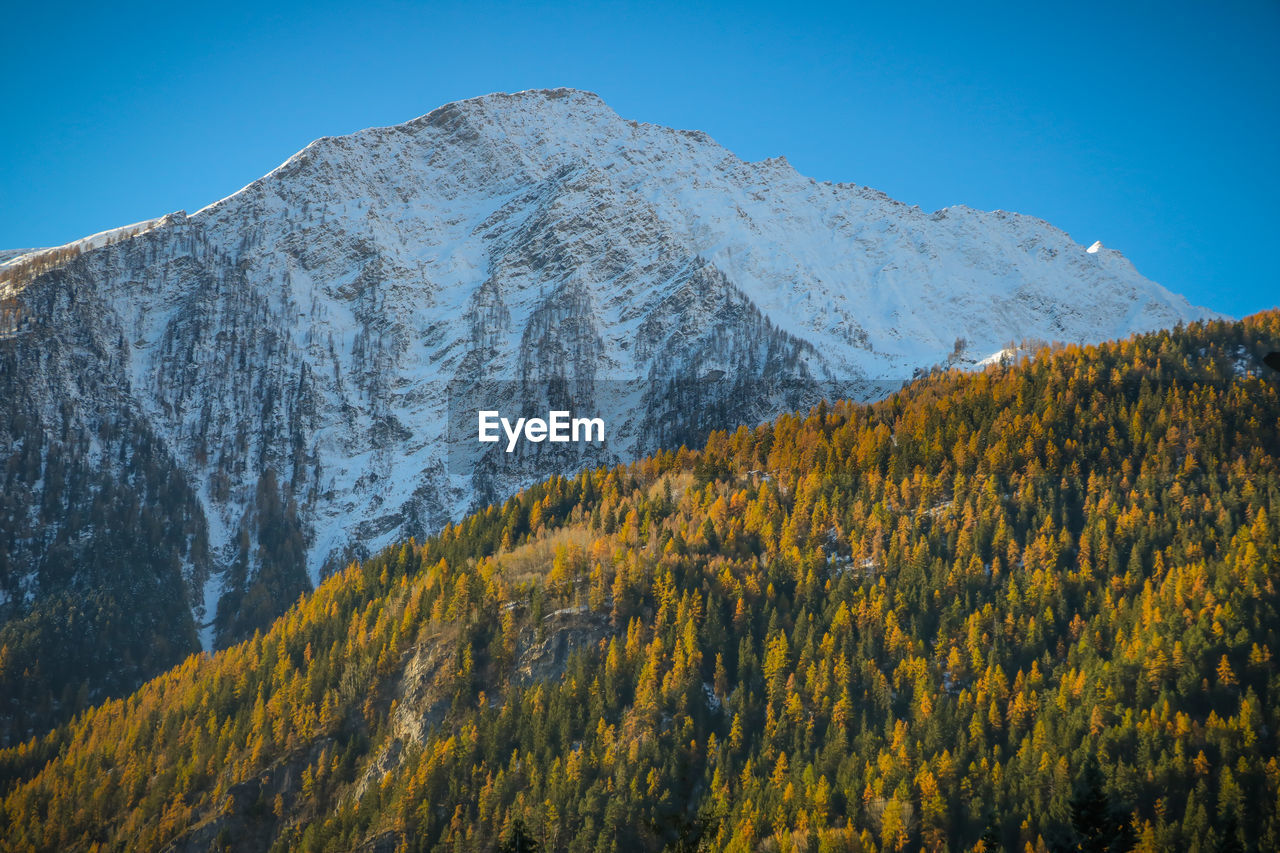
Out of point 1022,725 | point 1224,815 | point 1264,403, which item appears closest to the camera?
point 1224,815

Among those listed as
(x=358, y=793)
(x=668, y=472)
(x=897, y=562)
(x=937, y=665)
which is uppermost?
(x=668, y=472)

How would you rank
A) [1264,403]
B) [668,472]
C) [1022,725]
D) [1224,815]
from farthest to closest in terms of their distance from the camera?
[668,472]
[1264,403]
[1022,725]
[1224,815]

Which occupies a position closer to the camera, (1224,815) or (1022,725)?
Result: (1224,815)

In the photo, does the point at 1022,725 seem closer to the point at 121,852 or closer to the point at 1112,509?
the point at 1112,509

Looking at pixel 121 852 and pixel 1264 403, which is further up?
pixel 1264 403

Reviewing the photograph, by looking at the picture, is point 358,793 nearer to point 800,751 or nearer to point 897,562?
point 800,751

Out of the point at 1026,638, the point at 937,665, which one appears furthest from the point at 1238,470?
the point at 937,665

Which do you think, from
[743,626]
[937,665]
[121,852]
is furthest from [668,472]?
[121,852]
